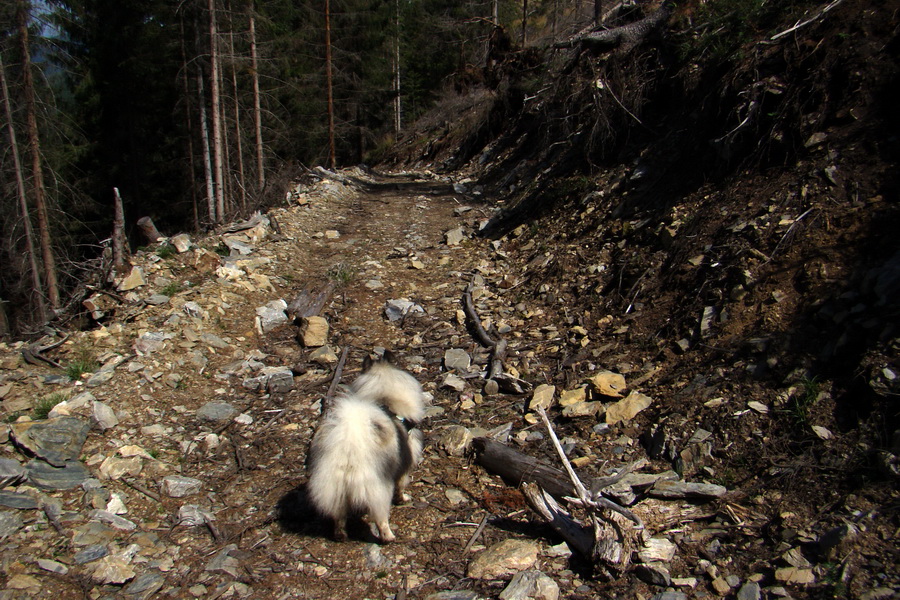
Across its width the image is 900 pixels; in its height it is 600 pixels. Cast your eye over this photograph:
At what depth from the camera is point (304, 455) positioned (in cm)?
450

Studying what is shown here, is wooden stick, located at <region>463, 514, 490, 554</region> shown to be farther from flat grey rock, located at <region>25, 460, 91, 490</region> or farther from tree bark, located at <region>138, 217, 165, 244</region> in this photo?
tree bark, located at <region>138, 217, 165, 244</region>

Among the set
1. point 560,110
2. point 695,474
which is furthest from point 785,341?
point 560,110

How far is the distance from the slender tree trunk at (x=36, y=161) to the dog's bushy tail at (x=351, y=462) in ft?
38.5

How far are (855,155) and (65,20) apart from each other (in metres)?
16.0

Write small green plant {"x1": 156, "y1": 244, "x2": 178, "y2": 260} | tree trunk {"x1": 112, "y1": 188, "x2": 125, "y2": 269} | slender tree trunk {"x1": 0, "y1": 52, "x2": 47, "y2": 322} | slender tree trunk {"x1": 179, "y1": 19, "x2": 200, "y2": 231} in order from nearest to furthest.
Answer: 1. tree trunk {"x1": 112, "y1": 188, "x2": 125, "y2": 269}
2. small green plant {"x1": 156, "y1": 244, "x2": 178, "y2": 260}
3. slender tree trunk {"x1": 0, "y1": 52, "x2": 47, "y2": 322}
4. slender tree trunk {"x1": 179, "y1": 19, "x2": 200, "y2": 231}

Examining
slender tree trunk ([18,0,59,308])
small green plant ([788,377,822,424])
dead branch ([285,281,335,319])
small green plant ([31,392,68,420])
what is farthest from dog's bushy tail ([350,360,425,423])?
slender tree trunk ([18,0,59,308])

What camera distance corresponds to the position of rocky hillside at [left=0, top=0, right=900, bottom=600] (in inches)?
119

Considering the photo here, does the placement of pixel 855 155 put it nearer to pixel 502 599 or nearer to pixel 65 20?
pixel 502 599

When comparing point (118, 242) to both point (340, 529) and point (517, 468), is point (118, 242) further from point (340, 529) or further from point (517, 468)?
point (517, 468)

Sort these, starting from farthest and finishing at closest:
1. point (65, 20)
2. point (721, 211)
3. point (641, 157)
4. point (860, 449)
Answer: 1. point (65, 20)
2. point (641, 157)
3. point (721, 211)
4. point (860, 449)

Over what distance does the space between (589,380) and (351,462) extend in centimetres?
256

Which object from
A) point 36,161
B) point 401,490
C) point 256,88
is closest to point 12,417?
point 401,490

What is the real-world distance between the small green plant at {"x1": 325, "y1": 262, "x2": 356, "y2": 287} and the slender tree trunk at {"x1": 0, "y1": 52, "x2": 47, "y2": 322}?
821cm

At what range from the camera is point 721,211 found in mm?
5531
